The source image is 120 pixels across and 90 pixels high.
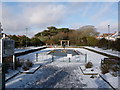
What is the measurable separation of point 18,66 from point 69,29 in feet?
135

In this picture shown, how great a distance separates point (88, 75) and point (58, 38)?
112 feet

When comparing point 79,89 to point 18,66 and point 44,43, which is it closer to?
point 18,66

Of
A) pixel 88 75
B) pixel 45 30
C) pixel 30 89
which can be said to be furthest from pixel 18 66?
pixel 45 30

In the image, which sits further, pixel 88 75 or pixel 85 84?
pixel 88 75

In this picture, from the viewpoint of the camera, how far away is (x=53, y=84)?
4.52 meters

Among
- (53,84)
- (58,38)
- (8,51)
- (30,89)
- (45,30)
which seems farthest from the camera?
(45,30)

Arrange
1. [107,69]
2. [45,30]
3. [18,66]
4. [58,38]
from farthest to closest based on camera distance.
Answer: [45,30] < [58,38] < [18,66] < [107,69]

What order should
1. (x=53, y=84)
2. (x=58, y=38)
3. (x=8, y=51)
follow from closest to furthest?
1. (x=53, y=84)
2. (x=8, y=51)
3. (x=58, y=38)

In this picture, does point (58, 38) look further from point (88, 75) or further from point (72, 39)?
point (88, 75)

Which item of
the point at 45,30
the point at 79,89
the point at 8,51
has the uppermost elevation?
the point at 45,30

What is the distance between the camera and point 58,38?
3953cm

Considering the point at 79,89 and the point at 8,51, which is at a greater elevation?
the point at 8,51

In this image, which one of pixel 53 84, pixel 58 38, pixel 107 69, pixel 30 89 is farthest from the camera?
pixel 58 38

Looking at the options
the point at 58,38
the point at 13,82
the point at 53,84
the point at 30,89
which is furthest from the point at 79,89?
the point at 58,38
